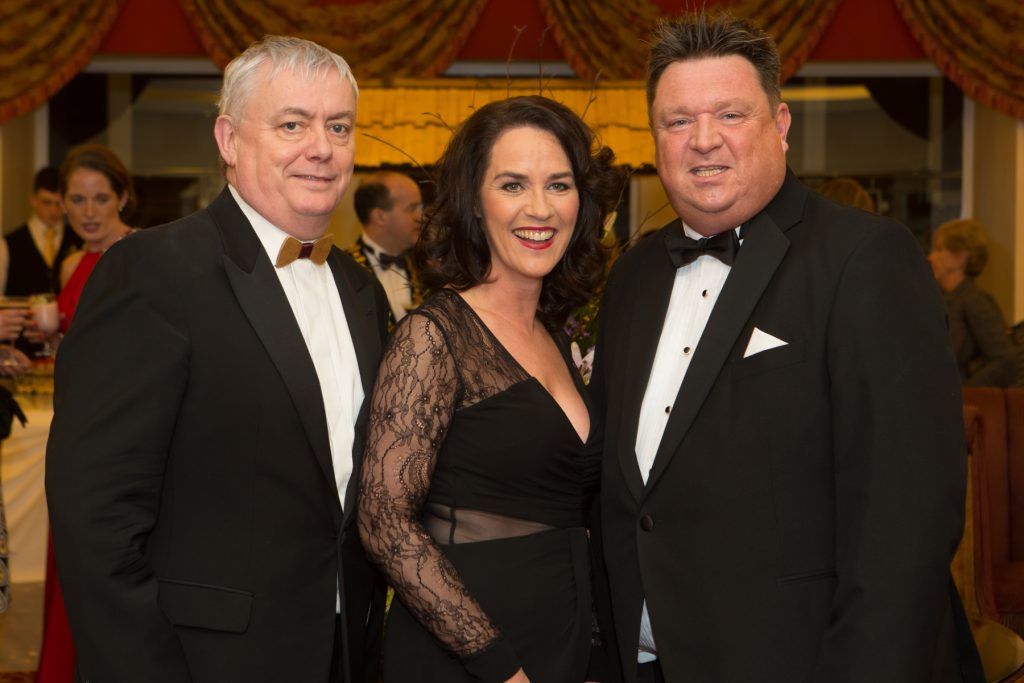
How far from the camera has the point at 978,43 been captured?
6.96 metres

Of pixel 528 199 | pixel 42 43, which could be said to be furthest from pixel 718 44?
pixel 42 43

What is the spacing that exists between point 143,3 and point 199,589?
19.6 ft

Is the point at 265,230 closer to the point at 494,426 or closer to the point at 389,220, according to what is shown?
the point at 494,426

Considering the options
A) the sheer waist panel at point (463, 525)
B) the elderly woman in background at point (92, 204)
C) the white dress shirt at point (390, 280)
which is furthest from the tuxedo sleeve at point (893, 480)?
the white dress shirt at point (390, 280)

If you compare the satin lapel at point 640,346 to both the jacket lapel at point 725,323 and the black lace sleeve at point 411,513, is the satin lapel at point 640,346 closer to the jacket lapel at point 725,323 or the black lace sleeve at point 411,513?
the jacket lapel at point 725,323

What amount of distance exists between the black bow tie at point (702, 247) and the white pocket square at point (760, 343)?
0.58 ft

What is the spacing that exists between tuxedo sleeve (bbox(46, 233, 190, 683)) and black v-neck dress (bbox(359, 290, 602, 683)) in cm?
41

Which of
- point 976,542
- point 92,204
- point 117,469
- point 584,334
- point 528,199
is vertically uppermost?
point 92,204

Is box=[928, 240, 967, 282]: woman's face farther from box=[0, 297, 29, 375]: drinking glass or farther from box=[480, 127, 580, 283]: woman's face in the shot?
box=[0, 297, 29, 375]: drinking glass

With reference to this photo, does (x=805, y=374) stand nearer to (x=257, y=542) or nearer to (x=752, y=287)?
(x=752, y=287)

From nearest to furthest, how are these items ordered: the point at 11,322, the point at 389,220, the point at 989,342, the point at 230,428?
the point at 230,428
the point at 11,322
the point at 389,220
the point at 989,342

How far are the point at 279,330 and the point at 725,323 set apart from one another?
82 cm

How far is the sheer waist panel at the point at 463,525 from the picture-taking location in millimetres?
2279

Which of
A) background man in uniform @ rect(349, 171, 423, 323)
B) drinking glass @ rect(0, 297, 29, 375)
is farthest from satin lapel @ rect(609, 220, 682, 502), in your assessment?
background man in uniform @ rect(349, 171, 423, 323)
